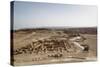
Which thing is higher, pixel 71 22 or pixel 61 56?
pixel 71 22

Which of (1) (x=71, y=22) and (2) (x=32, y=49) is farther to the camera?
(1) (x=71, y=22)
